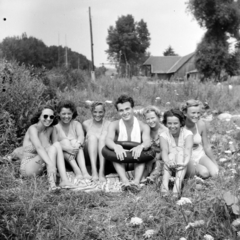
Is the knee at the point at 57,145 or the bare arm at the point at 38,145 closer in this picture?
the bare arm at the point at 38,145

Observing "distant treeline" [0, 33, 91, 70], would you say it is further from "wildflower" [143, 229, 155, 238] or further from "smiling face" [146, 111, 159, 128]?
"wildflower" [143, 229, 155, 238]

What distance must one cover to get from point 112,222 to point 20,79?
3.82 metres

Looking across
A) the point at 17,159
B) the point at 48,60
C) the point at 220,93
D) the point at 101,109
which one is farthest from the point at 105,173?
the point at 48,60

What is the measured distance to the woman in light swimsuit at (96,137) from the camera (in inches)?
168

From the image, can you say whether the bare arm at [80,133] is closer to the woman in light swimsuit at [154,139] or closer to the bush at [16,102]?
the woman in light swimsuit at [154,139]

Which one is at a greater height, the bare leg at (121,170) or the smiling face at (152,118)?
the smiling face at (152,118)

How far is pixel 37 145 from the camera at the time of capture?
4.09 metres

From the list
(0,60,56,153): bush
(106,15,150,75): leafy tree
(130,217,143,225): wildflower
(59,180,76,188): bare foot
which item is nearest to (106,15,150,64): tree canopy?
(106,15,150,75): leafy tree

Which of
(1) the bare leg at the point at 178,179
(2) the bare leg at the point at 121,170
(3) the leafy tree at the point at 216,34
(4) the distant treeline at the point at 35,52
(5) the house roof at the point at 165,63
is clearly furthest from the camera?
(5) the house roof at the point at 165,63

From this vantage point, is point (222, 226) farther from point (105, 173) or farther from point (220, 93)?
point (220, 93)

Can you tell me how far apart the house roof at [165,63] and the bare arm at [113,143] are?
4041 cm

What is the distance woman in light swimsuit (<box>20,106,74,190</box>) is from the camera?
3.93 meters

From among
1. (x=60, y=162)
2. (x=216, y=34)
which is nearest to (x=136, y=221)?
(x=60, y=162)

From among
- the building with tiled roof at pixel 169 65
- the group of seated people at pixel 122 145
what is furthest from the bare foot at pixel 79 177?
the building with tiled roof at pixel 169 65
